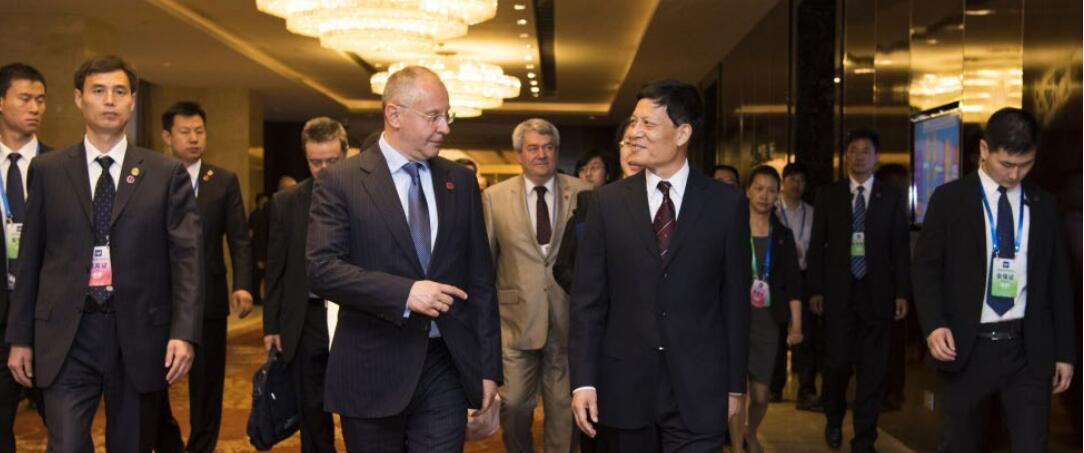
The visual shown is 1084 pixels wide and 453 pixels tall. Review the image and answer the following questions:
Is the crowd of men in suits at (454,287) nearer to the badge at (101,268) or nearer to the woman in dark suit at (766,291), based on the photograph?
the badge at (101,268)

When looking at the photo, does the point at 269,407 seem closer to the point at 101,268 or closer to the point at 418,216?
the point at 101,268

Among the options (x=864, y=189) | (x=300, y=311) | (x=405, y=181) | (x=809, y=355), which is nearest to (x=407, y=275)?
(x=405, y=181)

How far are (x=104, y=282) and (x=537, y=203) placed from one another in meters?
2.18

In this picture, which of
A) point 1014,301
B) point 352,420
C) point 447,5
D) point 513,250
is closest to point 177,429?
point 513,250

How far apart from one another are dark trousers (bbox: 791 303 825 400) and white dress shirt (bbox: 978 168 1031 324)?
385cm

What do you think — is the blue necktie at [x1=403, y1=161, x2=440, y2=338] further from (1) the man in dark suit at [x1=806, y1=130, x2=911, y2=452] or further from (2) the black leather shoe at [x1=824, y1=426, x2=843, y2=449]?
(2) the black leather shoe at [x1=824, y1=426, x2=843, y2=449]

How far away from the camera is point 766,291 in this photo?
21.3 feet

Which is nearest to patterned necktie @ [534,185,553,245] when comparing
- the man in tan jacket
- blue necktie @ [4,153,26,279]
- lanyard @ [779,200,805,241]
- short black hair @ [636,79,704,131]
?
the man in tan jacket

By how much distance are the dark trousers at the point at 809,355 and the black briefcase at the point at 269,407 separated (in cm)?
496

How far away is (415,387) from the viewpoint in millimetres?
3443

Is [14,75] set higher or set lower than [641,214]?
higher

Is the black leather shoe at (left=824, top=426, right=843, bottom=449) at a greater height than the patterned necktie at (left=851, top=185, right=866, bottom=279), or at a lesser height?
lesser

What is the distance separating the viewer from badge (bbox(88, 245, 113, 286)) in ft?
13.2

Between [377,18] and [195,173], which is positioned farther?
[377,18]
